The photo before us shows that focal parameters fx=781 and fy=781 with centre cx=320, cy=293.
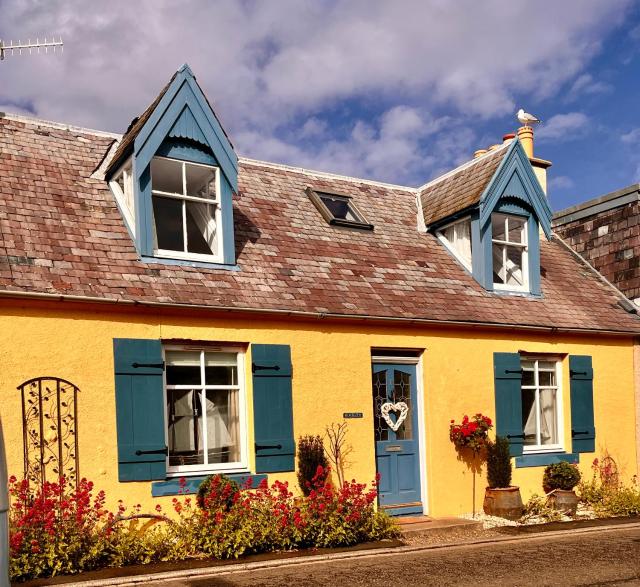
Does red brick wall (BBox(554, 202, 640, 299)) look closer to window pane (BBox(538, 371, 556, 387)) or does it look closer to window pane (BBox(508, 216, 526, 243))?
window pane (BBox(508, 216, 526, 243))

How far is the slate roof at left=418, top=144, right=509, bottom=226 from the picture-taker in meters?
14.0

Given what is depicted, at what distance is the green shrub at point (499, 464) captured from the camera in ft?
39.9

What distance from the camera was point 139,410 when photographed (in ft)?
31.7

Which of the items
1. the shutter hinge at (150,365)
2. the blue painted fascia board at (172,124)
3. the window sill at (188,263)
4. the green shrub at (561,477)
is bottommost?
the green shrub at (561,477)

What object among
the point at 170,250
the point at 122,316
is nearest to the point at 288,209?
the point at 170,250

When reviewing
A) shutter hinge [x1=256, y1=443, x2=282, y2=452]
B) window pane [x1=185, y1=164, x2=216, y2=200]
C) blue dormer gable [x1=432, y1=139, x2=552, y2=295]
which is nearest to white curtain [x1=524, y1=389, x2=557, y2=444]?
blue dormer gable [x1=432, y1=139, x2=552, y2=295]

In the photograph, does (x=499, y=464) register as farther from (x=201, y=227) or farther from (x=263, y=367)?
(x=201, y=227)

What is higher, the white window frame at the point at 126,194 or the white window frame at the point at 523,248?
the white window frame at the point at 126,194

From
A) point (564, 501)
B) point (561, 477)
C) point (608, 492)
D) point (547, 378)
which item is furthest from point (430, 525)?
point (547, 378)

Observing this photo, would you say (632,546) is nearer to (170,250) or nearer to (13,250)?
(170,250)

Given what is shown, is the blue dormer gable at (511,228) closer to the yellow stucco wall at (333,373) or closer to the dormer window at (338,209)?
the yellow stucco wall at (333,373)

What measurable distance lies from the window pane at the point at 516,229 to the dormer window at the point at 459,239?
0.88 m

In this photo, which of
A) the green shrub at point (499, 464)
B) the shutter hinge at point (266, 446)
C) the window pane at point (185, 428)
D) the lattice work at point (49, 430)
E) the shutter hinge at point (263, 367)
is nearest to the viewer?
the lattice work at point (49, 430)

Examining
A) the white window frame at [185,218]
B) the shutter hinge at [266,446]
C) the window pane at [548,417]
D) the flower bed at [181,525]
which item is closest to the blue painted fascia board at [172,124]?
the white window frame at [185,218]
